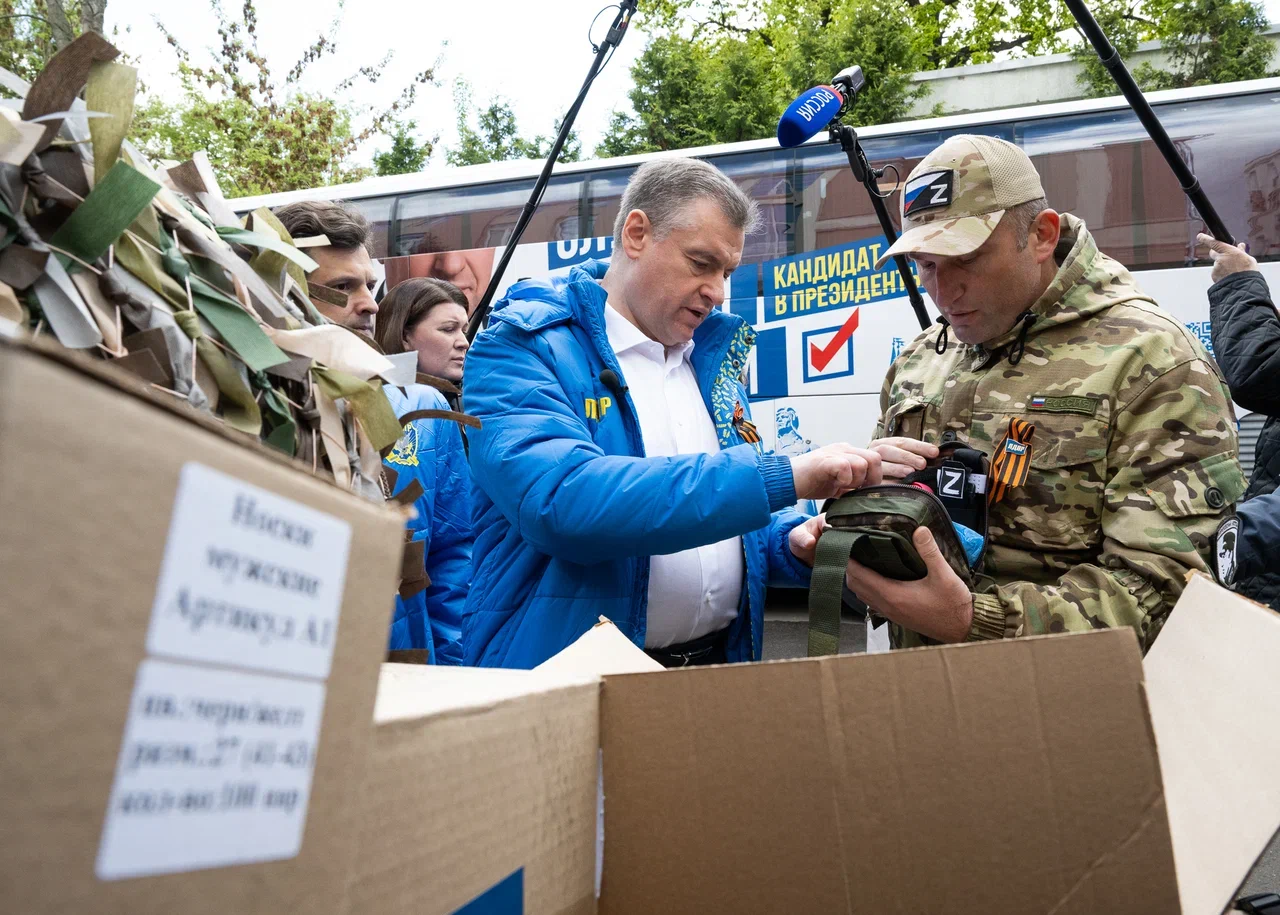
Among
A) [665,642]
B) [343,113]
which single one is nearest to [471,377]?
[665,642]

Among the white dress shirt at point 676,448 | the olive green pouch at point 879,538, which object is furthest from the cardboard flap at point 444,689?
the white dress shirt at point 676,448

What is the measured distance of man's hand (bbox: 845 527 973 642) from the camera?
6.08 ft

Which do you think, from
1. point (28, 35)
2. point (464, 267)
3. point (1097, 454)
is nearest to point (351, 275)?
point (1097, 454)

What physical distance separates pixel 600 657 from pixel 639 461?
89cm

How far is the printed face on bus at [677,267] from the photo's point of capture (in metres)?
2.27

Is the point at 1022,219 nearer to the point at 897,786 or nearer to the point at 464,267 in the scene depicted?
the point at 897,786

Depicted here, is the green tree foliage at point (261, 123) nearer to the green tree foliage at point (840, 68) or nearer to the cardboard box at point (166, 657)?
the green tree foliage at point (840, 68)

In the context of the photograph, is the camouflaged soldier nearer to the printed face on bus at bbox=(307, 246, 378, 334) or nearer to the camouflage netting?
the camouflage netting

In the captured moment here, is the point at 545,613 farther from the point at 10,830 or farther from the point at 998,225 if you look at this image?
the point at 10,830

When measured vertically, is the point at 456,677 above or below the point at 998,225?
below

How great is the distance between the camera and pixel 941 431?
7.53 ft

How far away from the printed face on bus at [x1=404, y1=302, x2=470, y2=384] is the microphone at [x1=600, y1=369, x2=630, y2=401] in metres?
1.84

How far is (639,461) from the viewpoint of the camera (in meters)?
1.91

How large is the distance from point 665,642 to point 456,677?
134 cm
